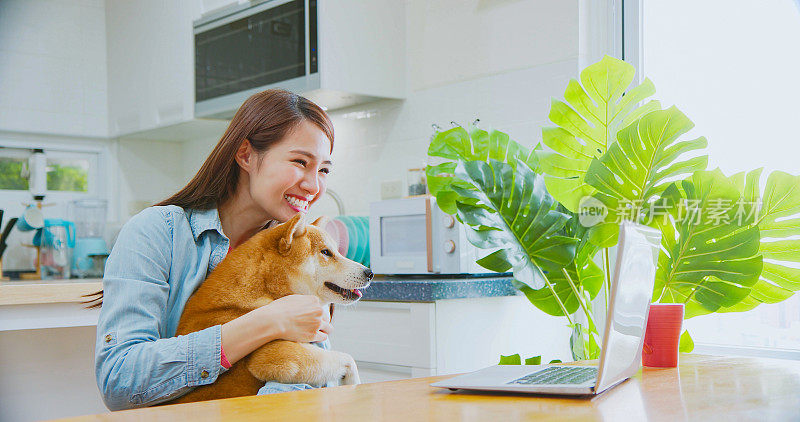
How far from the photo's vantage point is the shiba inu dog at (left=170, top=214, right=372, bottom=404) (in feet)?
3.59

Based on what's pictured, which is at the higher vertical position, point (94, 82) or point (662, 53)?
point (94, 82)

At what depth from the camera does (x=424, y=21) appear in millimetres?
3139

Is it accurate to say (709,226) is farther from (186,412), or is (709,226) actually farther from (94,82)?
(94,82)

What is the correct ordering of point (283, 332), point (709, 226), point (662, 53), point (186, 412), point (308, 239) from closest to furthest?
point (186, 412) < point (283, 332) < point (308, 239) < point (709, 226) < point (662, 53)

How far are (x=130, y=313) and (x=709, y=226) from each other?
1166 millimetres

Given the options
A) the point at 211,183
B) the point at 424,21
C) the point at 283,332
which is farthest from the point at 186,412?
the point at 424,21

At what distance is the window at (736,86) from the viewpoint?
2.14 metres

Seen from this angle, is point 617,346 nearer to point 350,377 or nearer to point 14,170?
point 350,377

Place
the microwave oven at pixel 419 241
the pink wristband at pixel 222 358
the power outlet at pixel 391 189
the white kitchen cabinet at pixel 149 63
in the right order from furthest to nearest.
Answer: the white kitchen cabinet at pixel 149 63
the power outlet at pixel 391 189
the microwave oven at pixel 419 241
the pink wristband at pixel 222 358

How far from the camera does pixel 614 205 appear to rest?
5.49 feet

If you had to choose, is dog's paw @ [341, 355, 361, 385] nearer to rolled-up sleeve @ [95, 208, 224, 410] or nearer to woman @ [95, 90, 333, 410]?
woman @ [95, 90, 333, 410]

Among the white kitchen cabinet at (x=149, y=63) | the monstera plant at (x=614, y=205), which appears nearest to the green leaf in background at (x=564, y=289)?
the monstera plant at (x=614, y=205)

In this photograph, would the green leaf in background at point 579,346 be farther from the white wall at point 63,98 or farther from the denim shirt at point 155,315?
the white wall at point 63,98

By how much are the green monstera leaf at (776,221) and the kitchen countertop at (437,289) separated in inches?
31.6
